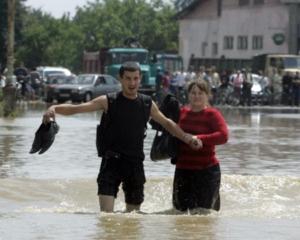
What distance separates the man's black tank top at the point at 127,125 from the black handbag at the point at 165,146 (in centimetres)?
29

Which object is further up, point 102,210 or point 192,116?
point 192,116

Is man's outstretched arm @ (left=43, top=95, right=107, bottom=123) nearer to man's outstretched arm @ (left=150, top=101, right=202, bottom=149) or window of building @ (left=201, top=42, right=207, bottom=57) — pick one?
man's outstretched arm @ (left=150, top=101, right=202, bottom=149)

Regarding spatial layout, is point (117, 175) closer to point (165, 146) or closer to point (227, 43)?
point (165, 146)

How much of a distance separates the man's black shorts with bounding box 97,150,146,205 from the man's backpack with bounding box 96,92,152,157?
0.11 meters

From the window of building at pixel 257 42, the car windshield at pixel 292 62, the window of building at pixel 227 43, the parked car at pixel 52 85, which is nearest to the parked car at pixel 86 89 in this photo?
the parked car at pixel 52 85

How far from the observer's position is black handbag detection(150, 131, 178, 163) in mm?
11789

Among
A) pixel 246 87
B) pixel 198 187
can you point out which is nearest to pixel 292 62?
pixel 246 87

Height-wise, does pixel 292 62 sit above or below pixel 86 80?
above

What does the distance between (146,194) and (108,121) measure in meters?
4.02

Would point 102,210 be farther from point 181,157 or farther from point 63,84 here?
point 63,84

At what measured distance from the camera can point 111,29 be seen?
125 m

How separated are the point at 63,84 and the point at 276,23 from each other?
27790 mm

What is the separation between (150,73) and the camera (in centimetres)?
6344

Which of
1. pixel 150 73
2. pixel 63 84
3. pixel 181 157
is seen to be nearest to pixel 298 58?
pixel 150 73
